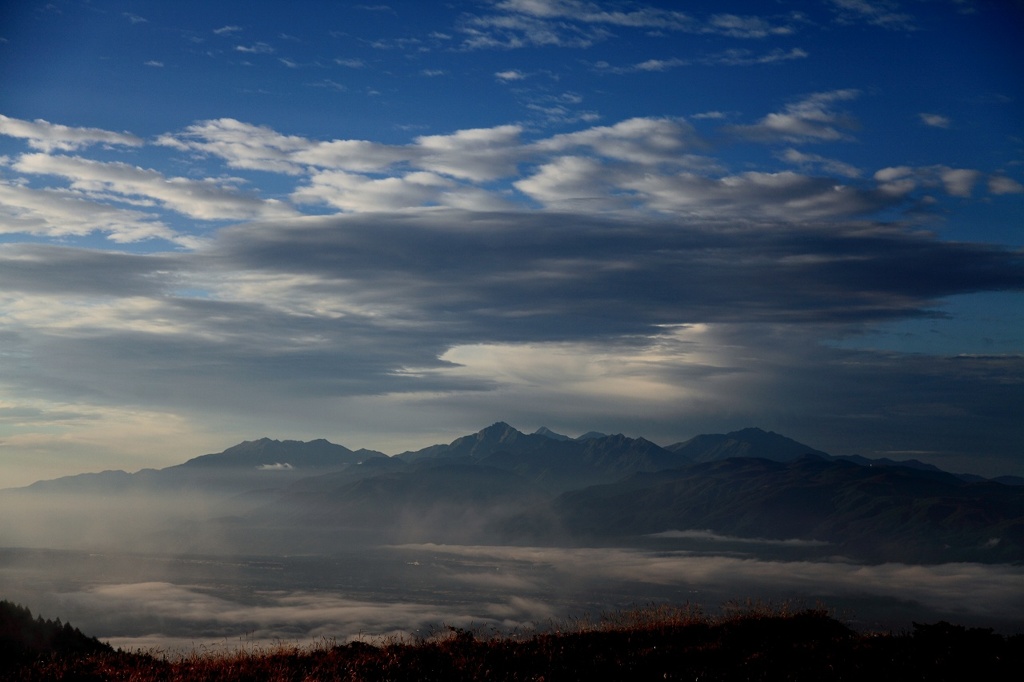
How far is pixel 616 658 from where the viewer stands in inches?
793

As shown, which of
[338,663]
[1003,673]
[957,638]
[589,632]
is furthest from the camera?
[589,632]

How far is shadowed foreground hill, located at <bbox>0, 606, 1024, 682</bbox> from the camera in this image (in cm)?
1886

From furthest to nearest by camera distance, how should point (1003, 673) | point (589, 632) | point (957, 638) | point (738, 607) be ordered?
1. point (738, 607)
2. point (589, 632)
3. point (957, 638)
4. point (1003, 673)

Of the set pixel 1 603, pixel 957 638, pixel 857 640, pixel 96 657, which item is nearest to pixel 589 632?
pixel 857 640

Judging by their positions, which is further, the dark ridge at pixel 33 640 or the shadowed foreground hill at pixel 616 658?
the dark ridge at pixel 33 640

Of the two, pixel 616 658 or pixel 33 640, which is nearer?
pixel 616 658

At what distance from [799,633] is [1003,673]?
18.7ft

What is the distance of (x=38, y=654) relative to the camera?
21609 mm

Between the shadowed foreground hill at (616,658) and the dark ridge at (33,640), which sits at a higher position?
the shadowed foreground hill at (616,658)

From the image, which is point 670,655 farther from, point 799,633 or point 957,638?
point 957,638

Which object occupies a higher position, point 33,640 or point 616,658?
point 616,658

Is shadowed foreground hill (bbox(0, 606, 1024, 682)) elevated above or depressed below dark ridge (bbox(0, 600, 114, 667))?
above

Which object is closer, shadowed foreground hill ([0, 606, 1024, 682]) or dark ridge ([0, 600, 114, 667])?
shadowed foreground hill ([0, 606, 1024, 682])

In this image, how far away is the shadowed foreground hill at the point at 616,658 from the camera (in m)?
18.9
